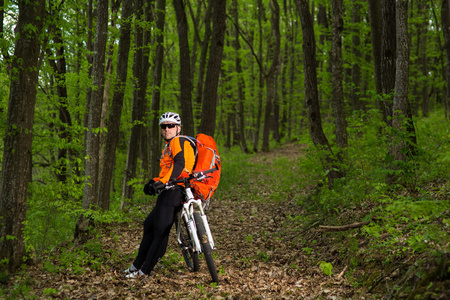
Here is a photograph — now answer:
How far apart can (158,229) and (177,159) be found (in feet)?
3.61

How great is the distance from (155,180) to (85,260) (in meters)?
1.96

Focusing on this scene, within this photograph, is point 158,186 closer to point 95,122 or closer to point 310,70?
point 95,122

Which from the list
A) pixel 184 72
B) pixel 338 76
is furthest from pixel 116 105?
pixel 338 76

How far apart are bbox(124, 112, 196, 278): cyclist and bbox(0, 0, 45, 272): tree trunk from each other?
5.80ft

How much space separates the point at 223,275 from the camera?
560 cm

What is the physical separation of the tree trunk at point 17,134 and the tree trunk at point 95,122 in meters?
1.78

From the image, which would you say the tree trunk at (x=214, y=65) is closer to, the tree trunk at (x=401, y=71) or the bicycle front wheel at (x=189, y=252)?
the tree trunk at (x=401, y=71)

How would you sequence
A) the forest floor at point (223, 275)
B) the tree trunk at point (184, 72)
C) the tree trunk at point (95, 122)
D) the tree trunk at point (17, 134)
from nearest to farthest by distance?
the forest floor at point (223, 275) → the tree trunk at point (17, 134) → the tree trunk at point (95, 122) → the tree trunk at point (184, 72)

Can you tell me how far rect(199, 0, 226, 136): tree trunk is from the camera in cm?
990

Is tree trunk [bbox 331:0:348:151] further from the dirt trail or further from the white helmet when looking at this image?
the white helmet

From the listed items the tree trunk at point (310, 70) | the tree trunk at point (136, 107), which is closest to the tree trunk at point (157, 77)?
the tree trunk at point (136, 107)

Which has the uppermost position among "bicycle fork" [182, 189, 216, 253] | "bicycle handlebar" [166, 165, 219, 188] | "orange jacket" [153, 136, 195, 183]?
"orange jacket" [153, 136, 195, 183]

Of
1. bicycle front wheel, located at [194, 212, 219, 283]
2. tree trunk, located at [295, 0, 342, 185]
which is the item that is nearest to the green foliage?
bicycle front wheel, located at [194, 212, 219, 283]

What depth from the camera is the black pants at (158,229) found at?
5.22m
